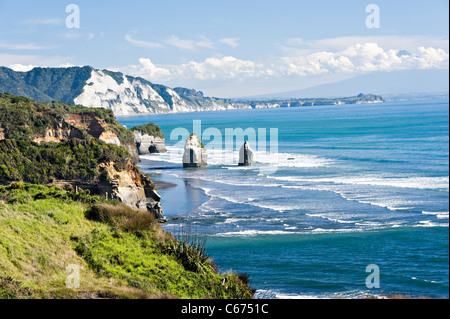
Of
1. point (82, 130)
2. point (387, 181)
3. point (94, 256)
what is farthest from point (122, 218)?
point (82, 130)

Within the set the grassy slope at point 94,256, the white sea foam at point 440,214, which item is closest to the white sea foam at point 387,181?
the white sea foam at point 440,214

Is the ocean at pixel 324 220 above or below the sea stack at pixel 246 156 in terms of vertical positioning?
below

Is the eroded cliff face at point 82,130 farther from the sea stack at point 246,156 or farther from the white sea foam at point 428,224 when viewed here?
the white sea foam at point 428,224

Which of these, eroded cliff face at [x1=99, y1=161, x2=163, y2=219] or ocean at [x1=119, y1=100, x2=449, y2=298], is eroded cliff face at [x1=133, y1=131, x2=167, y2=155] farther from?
eroded cliff face at [x1=99, y1=161, x2=163, y2=219]

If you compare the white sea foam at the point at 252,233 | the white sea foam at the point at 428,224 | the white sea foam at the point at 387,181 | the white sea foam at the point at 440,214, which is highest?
the white sea foam at the point at 387,181

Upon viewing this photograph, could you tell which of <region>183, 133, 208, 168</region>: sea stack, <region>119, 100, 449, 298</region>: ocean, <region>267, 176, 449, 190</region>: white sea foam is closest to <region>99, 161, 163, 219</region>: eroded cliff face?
<region>119, 100, 449, 298</region>: ocean
